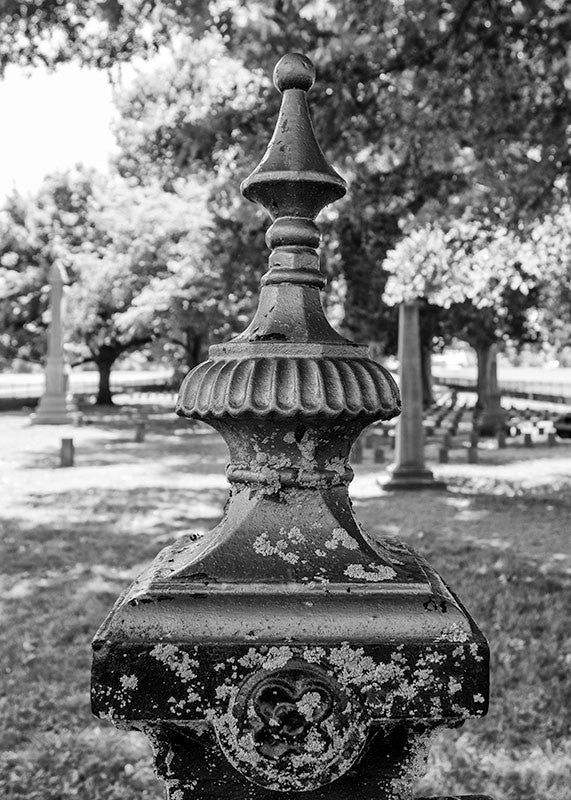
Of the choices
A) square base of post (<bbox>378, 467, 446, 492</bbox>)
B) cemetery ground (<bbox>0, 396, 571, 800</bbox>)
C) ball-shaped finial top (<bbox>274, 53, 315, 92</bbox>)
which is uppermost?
ball-shaped finial top (<bbox>274, 53, 315, 92</bbox>)

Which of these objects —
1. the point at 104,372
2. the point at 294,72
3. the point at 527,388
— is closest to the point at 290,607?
the point at 294,72

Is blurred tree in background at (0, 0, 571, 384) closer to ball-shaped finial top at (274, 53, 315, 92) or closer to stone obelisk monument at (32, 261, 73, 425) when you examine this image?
ball-shaped finial top at (274, 53, 315, 92)

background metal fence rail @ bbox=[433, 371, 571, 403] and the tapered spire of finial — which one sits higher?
background metal fence rail @ bbox=[433, 371, 571, 403]

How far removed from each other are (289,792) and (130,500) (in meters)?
10.8

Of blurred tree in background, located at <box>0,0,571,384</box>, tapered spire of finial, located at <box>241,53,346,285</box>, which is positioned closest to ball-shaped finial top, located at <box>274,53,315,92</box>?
tapered spire of finial, located at <box>241,53,346,285</box>

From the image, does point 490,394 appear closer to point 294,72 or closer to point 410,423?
point 410,423

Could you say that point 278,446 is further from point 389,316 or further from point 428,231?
point 389,316

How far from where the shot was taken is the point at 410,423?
1318 centimetres

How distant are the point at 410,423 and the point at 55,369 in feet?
54.7

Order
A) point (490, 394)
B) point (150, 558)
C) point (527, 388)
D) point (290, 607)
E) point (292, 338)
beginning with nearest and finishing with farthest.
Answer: point (290, 607), point (292, 338), point (150, 558), point (490, 394), point (527, 388)

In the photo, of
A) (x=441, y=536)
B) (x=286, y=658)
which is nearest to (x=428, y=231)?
(x=441, y=536)

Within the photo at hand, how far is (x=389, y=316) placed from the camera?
23.2 meters

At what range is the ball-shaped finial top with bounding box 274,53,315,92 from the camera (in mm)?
1548

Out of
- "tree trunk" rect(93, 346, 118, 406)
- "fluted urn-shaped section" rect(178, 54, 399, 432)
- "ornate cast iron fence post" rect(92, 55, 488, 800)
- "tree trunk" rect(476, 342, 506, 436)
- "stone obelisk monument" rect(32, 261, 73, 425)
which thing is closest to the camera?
"ornate cast iron fence post" rect(92, 55, 488, 800)
